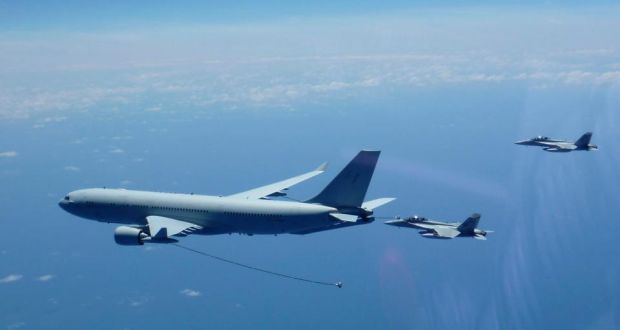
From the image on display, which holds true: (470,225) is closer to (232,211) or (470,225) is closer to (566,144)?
(232,211)

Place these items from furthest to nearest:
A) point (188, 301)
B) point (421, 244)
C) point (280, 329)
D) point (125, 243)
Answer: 1. point (421, 244)
2. point (188, 301)
3. point (280, 329)
4. point (125, 243)

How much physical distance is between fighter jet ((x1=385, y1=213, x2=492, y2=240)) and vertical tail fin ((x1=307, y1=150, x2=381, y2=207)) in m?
15.4

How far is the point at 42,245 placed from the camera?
6895 inches

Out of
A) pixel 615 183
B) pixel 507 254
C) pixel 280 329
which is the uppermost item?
pixel 615 183

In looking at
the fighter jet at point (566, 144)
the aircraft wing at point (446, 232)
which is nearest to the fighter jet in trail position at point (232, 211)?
the aircraft wing at point (446, 232)

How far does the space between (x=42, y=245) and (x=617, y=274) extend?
18068 cm

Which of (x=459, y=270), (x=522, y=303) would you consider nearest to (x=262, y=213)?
(x=522, y=303)

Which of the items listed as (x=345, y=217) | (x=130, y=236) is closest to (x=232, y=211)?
(x=130, y=236)

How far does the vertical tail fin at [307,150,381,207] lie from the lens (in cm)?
4119

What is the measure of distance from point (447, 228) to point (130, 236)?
33.4 m

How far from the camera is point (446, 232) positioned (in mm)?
54094

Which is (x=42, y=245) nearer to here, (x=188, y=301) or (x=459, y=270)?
(x=188, y=301)

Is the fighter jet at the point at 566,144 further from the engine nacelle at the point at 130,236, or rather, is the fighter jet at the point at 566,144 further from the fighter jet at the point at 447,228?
the engine nacelle at the point at 130,236

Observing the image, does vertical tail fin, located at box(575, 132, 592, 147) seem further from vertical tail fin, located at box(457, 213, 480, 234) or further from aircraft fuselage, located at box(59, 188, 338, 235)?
aircraft fuselage, located at box(59, 188, 338, 235)
